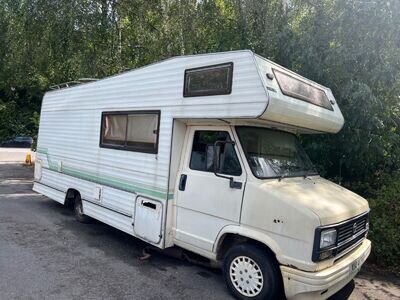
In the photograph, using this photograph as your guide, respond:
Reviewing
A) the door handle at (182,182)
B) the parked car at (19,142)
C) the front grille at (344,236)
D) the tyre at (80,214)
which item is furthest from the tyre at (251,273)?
the parked car at (19,142)

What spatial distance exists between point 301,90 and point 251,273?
2.34 metres

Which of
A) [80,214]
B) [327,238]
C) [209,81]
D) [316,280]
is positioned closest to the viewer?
[316,280]

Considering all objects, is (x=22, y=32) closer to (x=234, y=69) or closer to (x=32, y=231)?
(x=32, y=231)

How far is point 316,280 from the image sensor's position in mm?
3549

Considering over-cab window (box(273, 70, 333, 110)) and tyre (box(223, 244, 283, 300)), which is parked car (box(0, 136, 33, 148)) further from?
tyre (box(223, 244, 283, 300))

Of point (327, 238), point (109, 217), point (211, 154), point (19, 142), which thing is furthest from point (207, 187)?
point (19, 142)

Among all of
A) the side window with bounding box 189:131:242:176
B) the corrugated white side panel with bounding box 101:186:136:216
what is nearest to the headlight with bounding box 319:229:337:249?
the side window with bounding box 189:131:242:176

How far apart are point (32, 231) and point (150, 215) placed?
110 inches

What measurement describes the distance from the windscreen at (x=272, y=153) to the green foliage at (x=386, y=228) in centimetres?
174

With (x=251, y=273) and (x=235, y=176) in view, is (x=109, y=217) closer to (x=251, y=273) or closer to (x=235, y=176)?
(x=235, y=176)

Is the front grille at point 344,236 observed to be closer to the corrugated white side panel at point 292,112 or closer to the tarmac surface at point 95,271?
the tarmac surface at point 95,271

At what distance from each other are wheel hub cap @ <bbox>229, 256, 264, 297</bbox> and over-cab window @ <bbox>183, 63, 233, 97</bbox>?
6.48 feet

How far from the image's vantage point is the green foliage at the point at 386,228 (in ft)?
18.2

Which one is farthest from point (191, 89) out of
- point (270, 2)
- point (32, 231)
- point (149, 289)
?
point (270, 2)
